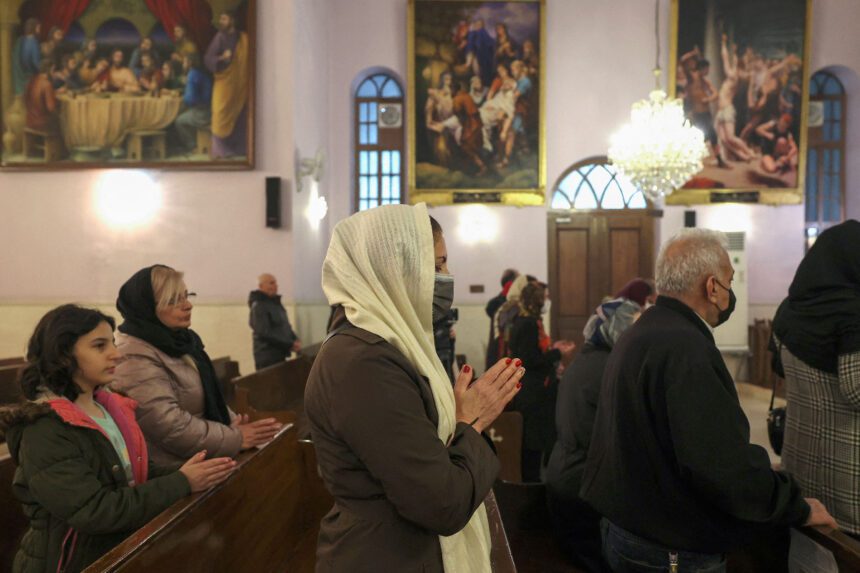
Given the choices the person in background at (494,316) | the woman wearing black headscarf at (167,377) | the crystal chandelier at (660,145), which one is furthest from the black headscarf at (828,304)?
the crystal chandelier at (660,145)

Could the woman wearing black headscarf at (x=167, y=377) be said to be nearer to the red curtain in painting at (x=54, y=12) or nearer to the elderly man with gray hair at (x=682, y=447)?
the elderly man with gray hair at (x=682, y=447)

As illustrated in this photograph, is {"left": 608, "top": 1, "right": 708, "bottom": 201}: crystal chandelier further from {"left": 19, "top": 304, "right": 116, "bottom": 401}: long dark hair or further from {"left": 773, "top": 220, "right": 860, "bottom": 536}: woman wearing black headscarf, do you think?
{"left": 19, "top": 304, "right": 116, "bottom": 401}: long dark hair

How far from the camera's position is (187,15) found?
Result: 8.80 meters

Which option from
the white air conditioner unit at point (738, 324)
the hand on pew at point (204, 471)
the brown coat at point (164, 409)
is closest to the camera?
the hand on pew at point (204, 471)

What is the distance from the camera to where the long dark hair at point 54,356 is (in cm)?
218

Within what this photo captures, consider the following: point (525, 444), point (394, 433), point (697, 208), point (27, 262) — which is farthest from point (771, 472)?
point (697, 208)

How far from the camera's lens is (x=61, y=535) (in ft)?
6.91

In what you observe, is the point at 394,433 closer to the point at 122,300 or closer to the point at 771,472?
the point at 771,472

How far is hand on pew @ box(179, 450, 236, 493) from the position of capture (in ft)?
7.52

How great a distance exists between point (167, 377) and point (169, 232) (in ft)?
22.1

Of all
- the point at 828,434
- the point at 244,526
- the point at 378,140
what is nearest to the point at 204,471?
the point at 244,526

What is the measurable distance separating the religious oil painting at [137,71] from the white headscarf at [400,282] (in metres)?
7.66

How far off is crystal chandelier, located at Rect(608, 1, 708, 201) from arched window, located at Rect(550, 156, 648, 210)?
2.64m

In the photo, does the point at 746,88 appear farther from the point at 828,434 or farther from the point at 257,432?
the point at 257,432
